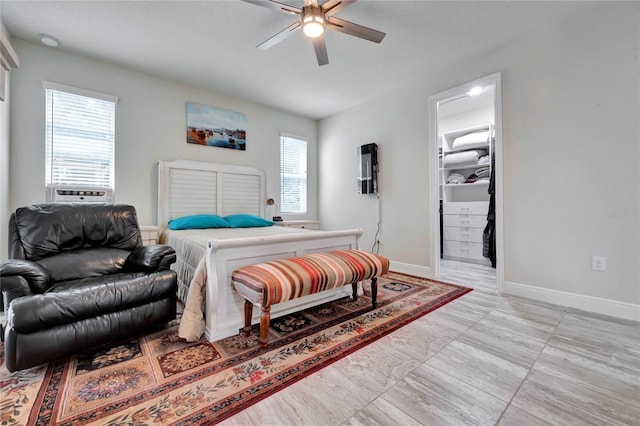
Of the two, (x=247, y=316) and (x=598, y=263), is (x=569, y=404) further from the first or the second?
(x=247, y=316)

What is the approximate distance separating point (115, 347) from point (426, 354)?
2.06 m

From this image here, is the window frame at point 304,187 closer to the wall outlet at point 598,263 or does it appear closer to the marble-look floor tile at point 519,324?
the marble-look floor tile at point 519,324

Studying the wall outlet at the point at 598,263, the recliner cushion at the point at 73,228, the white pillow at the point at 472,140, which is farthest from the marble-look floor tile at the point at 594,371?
the white pillow at the point at 472,140

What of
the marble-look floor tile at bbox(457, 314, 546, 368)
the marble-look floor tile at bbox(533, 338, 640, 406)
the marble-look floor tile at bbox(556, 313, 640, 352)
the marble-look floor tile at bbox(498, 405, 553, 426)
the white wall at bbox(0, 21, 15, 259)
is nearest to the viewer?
the marble-look floor tile at bbox(498, 405, 553, 426)

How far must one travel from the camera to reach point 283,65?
130 inches

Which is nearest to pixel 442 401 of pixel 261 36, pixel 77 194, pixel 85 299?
pixel 85 299

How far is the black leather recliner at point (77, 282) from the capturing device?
147 cm

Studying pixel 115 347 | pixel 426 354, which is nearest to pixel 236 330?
pixel 115 347

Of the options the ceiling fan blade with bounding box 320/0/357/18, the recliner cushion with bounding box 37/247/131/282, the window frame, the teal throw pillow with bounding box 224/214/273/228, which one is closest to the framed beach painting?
the window frame

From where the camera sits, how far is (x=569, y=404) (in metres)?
1.28

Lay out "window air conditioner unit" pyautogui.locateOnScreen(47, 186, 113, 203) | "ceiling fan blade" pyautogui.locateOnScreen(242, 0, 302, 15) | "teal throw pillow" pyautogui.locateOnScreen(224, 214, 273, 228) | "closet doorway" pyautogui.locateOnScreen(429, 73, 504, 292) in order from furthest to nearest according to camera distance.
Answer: "teal throw pillow" pyautogui.locateOnScreen(224, 214, 273, 228)
"closet doorway" pyautogui.locateOnScreen(429, 73, 504, 292)
"window air conditioner unit" pyautogui.locateOnScreen(47, 186, 113, 203)
"ceiling fan blade" pyautogui.locateOnScreen(242, 0, 302, 15)

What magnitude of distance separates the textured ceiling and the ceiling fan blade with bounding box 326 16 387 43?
305 millimetres

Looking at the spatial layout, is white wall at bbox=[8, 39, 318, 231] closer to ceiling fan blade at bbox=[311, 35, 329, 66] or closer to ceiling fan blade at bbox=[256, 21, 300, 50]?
ceiling fan blade at bbox=[256, 21, 300, 50]

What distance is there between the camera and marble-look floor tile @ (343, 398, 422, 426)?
117 centimetres
